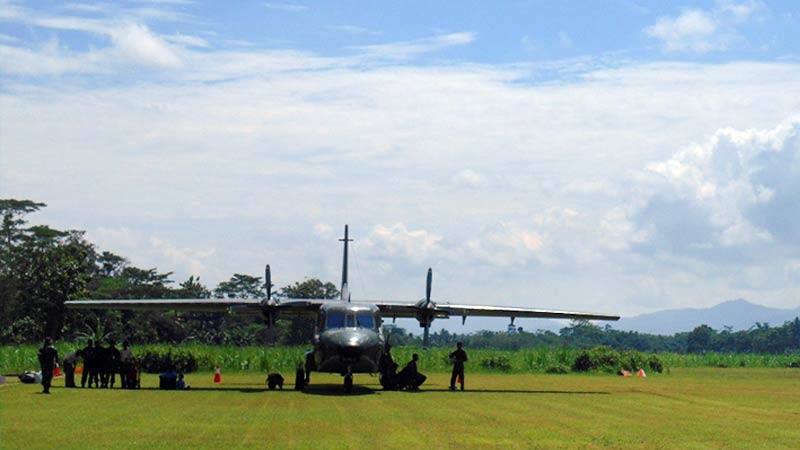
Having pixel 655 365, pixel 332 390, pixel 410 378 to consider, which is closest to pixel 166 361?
pixel 332 390

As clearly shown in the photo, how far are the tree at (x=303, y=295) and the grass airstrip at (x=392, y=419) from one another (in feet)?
203

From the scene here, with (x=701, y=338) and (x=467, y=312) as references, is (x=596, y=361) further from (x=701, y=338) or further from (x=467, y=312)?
(x=701, y=338)

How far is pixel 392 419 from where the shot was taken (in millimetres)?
22984

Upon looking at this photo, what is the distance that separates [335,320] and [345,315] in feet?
1.15

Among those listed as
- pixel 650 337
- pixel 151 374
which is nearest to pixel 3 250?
pixel 151 374

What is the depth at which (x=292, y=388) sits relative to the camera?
3634cm

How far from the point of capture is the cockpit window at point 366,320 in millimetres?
34125

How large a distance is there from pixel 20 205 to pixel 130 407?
82638 mm

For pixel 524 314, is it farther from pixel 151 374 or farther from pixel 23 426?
pixel 23 426

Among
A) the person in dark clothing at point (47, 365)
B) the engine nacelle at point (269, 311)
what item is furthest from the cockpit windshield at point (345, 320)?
the person in dark clothing at point (47, 365)

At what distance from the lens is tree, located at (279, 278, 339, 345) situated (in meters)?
97.4

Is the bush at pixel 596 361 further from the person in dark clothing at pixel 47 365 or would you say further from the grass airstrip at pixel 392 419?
the person in dark clothing at pixel 47 365

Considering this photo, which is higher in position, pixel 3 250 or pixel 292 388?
pixel 3 250

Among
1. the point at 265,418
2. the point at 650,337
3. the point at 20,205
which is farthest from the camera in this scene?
the point at 650,337
